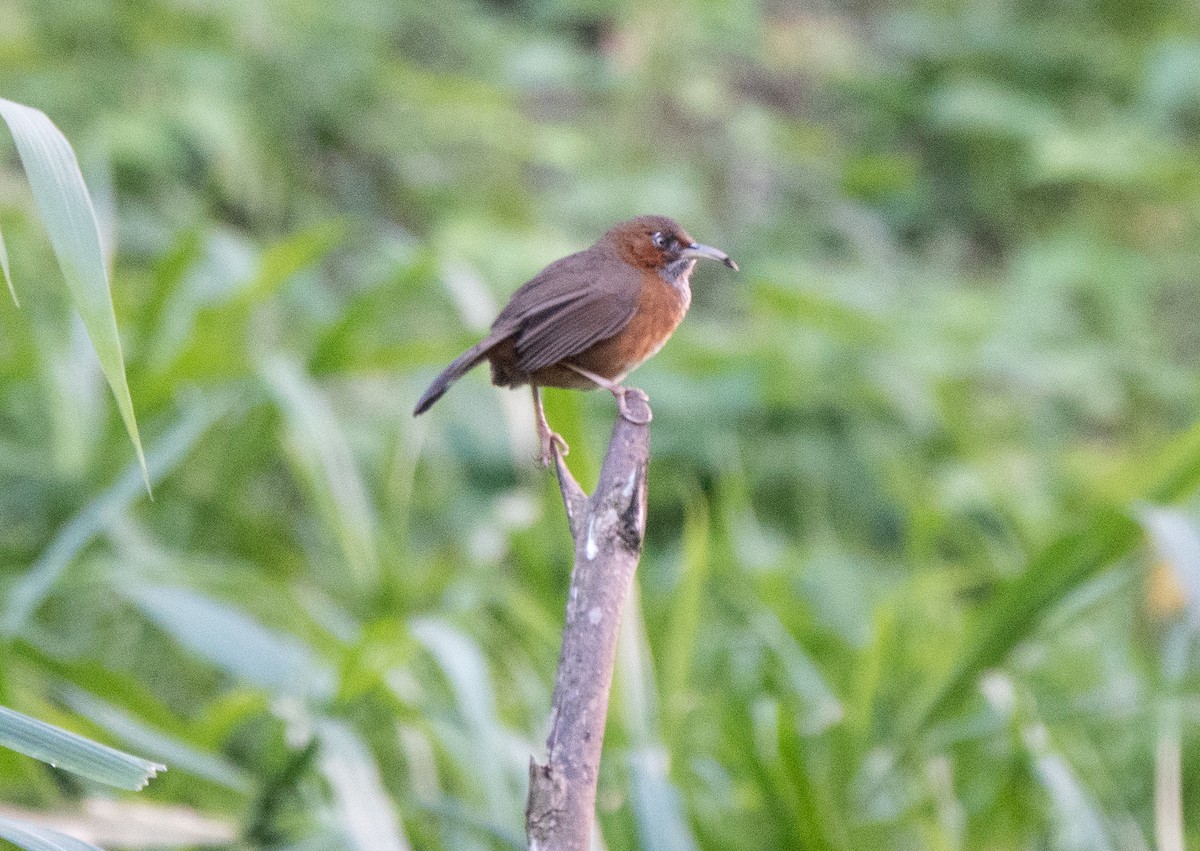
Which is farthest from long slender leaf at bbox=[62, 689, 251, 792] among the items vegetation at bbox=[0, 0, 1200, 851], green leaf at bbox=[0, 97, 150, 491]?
green leaf at bbox=[0, 97, 150, 491]

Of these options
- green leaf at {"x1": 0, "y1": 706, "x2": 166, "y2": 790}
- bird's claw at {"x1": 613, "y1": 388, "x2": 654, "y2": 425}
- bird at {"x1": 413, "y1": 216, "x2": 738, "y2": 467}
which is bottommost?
green leaf at {"x1": 0, "y1": 706, "x2": 166, "y2": 790}

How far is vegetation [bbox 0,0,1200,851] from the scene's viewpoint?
97.9 inches

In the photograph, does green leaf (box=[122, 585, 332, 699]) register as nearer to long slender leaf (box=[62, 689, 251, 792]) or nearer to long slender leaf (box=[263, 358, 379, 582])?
long slender leaf (box=[62, 689, 251, 792])

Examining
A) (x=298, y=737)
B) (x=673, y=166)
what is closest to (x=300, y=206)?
(x=673, y=166)

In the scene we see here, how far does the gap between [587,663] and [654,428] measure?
3.52 m

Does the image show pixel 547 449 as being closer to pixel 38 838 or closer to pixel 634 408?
pixel 634 408

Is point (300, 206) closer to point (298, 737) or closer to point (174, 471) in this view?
point (174, 471)

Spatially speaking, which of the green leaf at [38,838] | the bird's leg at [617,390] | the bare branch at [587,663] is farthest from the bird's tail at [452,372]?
the green leaf at [38,838]

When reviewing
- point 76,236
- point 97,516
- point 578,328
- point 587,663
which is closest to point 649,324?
point 578,328

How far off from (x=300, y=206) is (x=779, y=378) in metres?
2.41

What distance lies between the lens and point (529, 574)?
2.94 m

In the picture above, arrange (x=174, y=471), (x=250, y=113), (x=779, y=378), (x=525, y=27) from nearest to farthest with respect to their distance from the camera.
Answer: (x=174, y=471) → (x=779, y=378) → (x=250, y=113) → (x=525, y=27)

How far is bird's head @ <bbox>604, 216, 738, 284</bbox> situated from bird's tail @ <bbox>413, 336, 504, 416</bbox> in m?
0.46

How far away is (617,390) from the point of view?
163 cm
